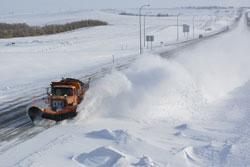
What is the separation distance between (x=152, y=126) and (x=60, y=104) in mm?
4106

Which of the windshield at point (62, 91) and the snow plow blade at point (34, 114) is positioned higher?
the windshield at point (62, 91)

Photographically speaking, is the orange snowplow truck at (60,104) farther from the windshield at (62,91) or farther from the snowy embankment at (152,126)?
the snowy embankment at (152,126)

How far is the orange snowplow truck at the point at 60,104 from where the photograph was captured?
20.4m

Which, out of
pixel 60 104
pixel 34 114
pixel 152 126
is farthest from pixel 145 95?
pixel 34 114

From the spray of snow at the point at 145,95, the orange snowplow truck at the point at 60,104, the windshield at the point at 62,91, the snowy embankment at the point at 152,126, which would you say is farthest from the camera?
the spray of snow at the point at 145,95

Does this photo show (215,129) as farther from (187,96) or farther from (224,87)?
(224,87)

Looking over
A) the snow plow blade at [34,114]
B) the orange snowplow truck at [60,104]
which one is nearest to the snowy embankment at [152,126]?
the orange snowplow truck at [60,104]

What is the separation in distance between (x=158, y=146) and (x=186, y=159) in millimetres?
1525

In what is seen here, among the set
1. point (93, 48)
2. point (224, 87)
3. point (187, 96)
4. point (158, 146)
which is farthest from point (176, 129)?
point (93, 48)

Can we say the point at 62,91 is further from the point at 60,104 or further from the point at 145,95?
the point at 145,95

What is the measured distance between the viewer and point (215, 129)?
65.9 feet

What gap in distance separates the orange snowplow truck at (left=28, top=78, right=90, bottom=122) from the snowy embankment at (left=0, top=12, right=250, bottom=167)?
439mm

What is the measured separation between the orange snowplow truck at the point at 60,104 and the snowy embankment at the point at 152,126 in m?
0.44

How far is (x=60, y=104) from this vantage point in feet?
69.8
